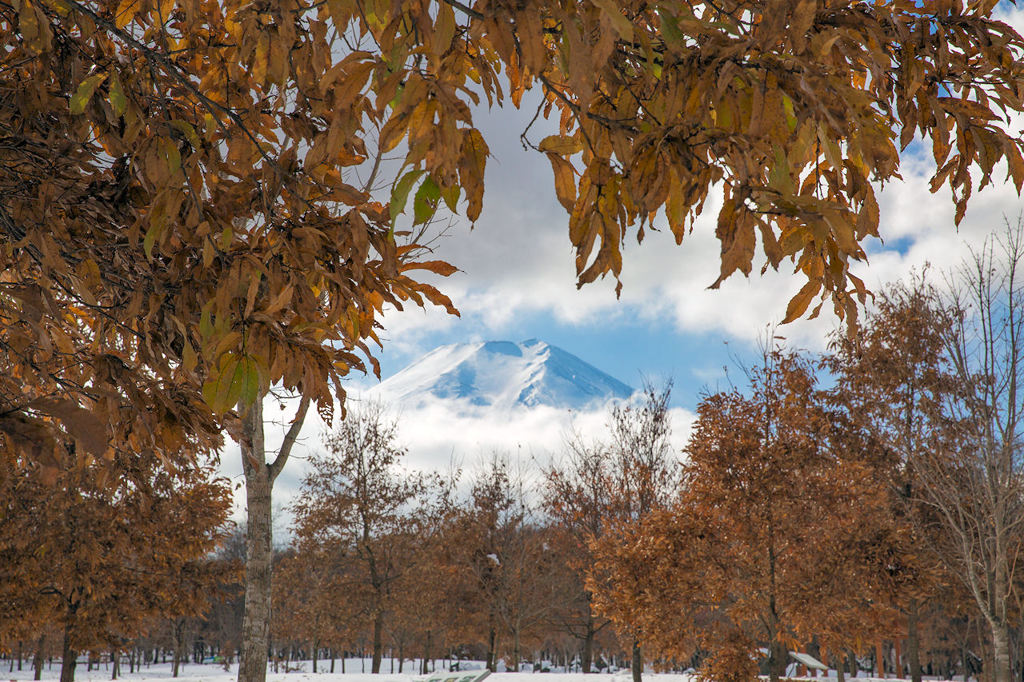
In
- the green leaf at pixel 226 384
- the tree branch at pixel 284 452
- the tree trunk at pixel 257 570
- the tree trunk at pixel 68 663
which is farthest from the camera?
the tree trunk at pixel 68 663

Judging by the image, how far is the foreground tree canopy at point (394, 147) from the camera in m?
1.37

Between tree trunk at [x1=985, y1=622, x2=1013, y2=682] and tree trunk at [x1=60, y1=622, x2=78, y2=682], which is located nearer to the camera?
tree trunk at [x1=985, y1=622, x2=1013, y2=682]

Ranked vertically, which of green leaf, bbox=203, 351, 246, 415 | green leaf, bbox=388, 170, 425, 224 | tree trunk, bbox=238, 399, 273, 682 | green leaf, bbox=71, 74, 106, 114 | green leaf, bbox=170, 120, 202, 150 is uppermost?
green leaf, bbox=71, 74, 106, 114

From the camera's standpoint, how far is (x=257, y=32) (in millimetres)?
2357

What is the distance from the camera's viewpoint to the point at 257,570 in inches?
327

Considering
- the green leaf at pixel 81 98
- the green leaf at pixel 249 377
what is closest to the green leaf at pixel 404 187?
the green leaf at pixel 249 377

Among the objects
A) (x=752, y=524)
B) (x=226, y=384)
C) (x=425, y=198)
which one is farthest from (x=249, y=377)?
(x=752, y=524)

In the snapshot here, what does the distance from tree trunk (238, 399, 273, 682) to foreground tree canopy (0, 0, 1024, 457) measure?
529 centimetres

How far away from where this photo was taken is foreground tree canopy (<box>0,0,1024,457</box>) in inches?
Result: 54.0

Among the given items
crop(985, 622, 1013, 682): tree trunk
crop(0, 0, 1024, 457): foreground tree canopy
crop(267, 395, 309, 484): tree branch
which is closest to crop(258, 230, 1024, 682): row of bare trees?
crop(985, 622, 1013, 682): tree trunk

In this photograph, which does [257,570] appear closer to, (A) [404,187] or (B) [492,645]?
(A) [404,187]

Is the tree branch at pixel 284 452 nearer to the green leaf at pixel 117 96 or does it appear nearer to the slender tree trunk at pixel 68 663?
the green leaf at pixel 117 96

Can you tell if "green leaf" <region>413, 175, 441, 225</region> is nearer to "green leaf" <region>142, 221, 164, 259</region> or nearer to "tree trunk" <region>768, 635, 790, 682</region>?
"green leaf" <region>142, 221, 164, 259</region>

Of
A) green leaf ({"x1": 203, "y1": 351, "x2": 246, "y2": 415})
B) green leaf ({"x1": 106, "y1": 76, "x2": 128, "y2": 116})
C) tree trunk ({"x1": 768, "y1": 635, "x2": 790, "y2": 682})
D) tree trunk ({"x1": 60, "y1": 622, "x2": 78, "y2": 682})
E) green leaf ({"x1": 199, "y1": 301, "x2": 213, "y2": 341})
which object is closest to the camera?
green leaf ({"x1": 203, "y1": 351, "x2": 246, "y2": 415})
